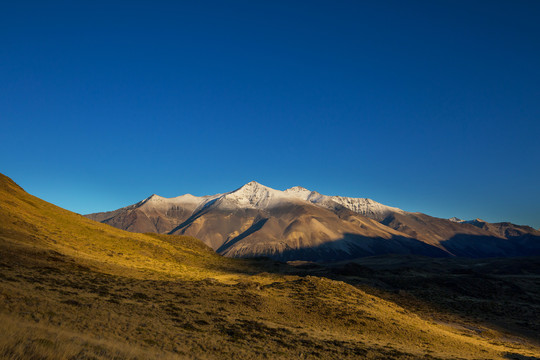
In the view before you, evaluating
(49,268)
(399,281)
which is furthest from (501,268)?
(49,268)

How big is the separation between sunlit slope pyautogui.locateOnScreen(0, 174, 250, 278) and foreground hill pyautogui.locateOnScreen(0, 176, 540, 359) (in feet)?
9.32

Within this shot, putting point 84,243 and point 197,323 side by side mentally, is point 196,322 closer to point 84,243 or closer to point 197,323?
point 197,323

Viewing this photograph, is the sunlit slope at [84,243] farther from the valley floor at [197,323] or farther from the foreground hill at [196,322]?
the valley floor at [197,323]

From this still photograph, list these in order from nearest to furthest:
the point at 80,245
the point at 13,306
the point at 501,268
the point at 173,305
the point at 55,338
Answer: the point at 55,338, the point at 13,306, the point at 173,305, the point at 80,245, the point at 501,268

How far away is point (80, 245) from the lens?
65.8 meters

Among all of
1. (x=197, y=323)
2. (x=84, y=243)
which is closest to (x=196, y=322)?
(x=197, y=323)

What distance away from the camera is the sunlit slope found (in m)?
53.8

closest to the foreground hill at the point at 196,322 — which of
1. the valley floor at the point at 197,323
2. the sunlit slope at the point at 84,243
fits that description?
the valley floor at the point at 197,323

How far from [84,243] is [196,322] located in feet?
183

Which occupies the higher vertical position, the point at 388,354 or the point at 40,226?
the point at 40,226

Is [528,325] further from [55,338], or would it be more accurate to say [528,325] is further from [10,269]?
[10,269]

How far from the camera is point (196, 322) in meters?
24.7

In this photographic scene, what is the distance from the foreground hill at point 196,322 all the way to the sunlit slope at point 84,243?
284 centimetres

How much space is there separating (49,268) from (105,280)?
5.68 metres
